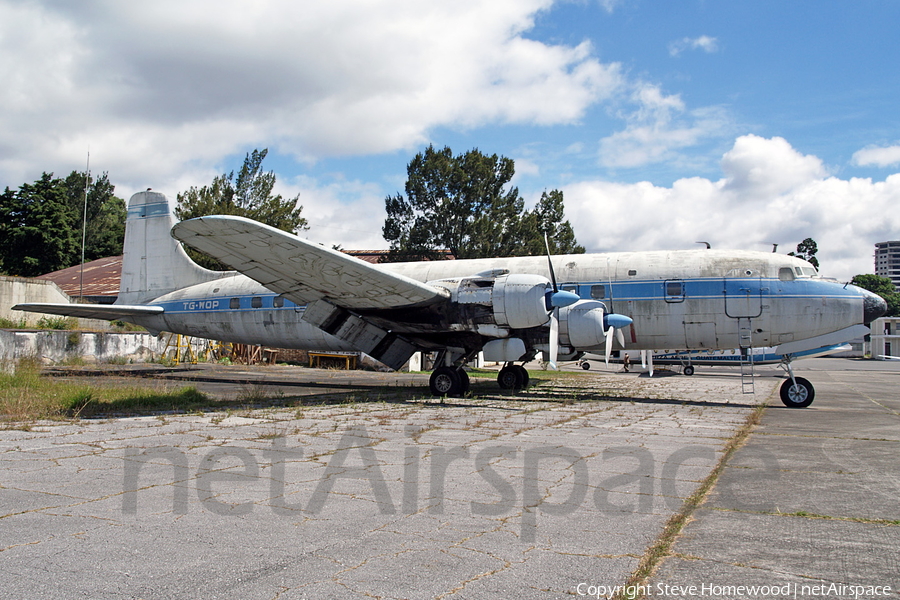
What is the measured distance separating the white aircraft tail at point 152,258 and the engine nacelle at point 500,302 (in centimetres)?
955

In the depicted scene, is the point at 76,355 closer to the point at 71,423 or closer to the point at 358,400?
the point at 358,400

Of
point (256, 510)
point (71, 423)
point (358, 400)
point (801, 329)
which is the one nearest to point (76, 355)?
point (358, 400)

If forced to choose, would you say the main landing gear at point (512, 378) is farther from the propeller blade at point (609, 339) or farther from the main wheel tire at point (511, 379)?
the propeller blade at point (609, 339)

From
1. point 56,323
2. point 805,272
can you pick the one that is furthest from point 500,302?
point 56,323

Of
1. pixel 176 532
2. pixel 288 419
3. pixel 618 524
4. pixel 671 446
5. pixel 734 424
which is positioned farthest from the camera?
pixel 734 424

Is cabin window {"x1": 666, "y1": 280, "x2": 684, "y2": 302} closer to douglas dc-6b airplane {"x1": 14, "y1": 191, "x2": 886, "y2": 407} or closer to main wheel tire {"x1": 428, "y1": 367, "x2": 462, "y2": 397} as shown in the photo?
douglas dc-6b airplane {"x1": 14, "y1": 191, "x2": 886, "y2": 407}

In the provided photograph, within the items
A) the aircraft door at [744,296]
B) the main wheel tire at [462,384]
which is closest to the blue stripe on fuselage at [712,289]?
the aircraft door at [744,296]

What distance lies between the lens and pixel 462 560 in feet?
12.1

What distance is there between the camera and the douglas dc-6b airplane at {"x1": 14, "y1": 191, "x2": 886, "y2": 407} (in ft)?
42.3

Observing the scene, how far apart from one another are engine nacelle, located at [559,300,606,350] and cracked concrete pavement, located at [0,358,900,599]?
4.79m

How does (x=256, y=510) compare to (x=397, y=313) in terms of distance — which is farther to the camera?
(x=397, y=313)

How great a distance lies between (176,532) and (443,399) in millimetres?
9633

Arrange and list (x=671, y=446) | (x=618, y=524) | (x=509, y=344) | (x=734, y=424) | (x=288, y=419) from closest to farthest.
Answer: (x=618, y=524) → (x=671, y=446) → (x=288, y=419) → (x=734, y=424) → (x=509, y=344)

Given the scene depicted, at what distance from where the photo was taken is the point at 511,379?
1781 cm
